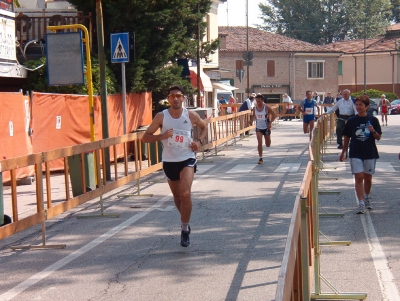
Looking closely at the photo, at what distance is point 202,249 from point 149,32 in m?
14.2

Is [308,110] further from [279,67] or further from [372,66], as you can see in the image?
[372,66]

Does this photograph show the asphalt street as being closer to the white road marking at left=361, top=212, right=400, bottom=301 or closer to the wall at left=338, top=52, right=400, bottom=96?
the white road marking at left=361, top=212, right=400, bottom=301

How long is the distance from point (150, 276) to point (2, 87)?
14.6 meters

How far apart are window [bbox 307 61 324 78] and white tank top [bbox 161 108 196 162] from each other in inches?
2824

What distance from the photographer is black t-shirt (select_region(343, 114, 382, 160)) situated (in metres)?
11.5

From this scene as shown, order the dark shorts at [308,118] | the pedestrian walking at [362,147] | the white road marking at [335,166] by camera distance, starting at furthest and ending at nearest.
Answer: the dark shorts at [308,118] → the white road marking at [335,166] → the pedestrian walking at [362,147]

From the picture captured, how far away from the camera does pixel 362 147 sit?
37.7 ft

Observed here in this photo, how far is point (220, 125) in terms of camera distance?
24.5 metres

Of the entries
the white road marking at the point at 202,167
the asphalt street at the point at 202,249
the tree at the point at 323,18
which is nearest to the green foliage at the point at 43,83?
the white road marking at the point at 202,167

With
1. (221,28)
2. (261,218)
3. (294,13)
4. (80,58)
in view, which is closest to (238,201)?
(261,218)

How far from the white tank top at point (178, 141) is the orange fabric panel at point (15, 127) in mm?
7036

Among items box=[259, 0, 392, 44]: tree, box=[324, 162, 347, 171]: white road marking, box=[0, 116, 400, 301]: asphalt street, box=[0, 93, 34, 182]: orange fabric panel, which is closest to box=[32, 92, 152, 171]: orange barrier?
box=[0, 93, 34, 182]: orange fabric panel

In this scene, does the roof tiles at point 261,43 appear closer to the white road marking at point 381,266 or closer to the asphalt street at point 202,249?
the asphalt street at point 202,249

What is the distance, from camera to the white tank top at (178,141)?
9.30m
